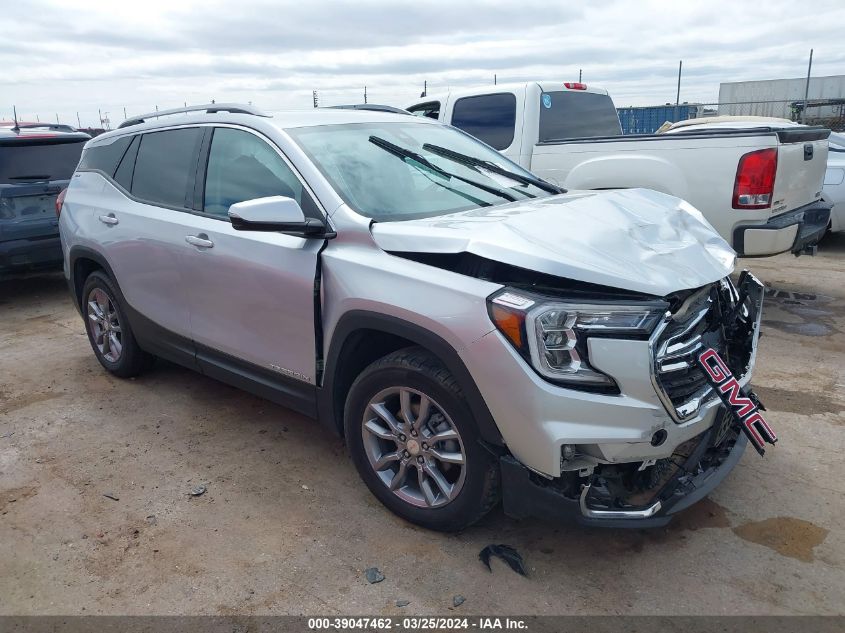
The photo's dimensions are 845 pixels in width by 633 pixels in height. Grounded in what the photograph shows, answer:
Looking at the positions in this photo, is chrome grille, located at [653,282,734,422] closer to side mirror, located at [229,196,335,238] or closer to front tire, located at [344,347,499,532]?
front tire, located at [344,347,499,532]

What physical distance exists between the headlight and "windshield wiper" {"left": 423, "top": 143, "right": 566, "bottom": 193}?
5.49 ft

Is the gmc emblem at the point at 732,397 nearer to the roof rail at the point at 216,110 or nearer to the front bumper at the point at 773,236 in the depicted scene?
the roof rail at the point at 216,110

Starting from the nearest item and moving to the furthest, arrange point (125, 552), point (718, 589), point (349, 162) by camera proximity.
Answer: point (718, 589), point (125, 552), point (349, 162)

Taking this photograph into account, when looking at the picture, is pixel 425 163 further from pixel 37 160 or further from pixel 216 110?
pixel 37 160

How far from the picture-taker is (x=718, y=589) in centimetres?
264

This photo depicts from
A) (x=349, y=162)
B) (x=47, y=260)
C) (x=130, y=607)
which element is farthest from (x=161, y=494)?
(x=47, y=260)

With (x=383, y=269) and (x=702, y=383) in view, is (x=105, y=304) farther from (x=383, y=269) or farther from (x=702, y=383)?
(x=702, y=383)

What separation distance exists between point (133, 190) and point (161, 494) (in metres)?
2.10

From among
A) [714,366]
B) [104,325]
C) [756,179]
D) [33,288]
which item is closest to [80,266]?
[104,325]

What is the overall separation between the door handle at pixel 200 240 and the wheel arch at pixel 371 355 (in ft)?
3.48

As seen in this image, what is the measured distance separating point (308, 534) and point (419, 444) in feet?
2.23

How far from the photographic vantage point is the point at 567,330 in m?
2.47

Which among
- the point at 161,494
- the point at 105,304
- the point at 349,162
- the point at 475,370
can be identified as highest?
the point at 349,162

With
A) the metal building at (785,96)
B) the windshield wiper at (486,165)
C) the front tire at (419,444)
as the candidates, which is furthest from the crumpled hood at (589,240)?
the metal building at (785,96)
